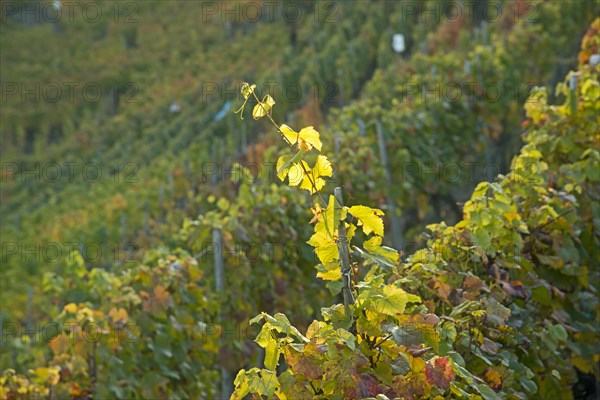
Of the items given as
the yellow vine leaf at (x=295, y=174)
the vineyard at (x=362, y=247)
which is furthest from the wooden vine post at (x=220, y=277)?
the yellow vine leaf at (x=295, y=174)

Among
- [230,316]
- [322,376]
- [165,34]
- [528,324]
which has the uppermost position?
[165,34]

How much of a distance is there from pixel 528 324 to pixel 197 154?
11580 mm

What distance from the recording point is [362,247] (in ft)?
16.7

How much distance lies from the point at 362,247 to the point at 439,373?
3.41 meters

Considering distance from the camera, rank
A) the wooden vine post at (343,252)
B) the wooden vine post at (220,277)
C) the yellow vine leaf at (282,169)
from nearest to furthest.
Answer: the yellow vine leaf at (282,169) → the wooden vine post at (343,252) → the wooden vine post at (220,277)

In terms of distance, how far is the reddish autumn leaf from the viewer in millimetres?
1676

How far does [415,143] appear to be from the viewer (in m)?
6.32

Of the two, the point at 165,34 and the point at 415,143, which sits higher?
the point at 165,34

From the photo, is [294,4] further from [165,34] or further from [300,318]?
[300,318]

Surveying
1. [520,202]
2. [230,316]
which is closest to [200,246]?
[230,316]

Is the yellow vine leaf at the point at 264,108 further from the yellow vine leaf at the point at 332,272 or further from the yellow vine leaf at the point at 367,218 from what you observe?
the yellow vine leaf at the point at 332,272

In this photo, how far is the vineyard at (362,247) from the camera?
1.73 metres

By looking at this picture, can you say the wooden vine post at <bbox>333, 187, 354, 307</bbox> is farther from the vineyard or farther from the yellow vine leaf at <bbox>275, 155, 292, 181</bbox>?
the yellow vine leaf at <bbox>275, 155, 292, 181</bbox>

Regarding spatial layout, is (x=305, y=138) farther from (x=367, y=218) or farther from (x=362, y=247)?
(x=362, y=247)
